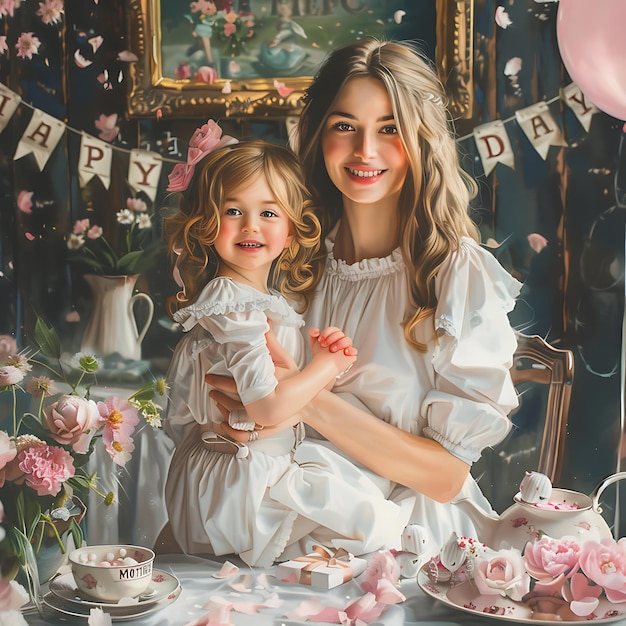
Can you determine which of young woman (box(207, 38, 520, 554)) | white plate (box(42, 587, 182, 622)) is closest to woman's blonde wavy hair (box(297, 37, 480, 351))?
young woman (box(207, 38, 520, 554))

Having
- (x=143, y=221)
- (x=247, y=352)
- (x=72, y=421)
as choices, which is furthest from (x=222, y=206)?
(x=72, y=421)

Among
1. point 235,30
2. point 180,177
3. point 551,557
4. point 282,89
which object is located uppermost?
point 235,30

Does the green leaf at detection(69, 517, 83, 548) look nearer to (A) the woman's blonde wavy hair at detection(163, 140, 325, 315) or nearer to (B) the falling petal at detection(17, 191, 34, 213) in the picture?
(A) the woman's blonde wavy hair at detection(163, 140, 325, 315)

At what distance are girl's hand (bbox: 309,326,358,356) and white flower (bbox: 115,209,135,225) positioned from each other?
1.39 feet

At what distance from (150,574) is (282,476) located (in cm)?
30

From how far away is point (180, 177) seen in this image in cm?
164

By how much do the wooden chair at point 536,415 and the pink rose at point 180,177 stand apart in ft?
2.36

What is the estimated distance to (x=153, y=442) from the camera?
5.47 ft

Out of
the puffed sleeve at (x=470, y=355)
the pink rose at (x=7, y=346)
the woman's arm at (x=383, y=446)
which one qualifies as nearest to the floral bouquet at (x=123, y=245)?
the pink rose at (x=7, y=346)

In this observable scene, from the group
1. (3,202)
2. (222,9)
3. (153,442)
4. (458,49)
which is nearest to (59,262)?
(3,202)

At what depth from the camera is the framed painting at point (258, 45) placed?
5.24 feet

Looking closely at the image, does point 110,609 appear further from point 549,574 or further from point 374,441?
point 549,574

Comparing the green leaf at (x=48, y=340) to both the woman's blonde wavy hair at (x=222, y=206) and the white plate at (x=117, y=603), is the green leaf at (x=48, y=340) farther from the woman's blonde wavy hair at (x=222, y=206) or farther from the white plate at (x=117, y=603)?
the white plate at (x=117, y=603)

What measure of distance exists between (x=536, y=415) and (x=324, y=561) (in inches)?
19.7
